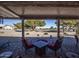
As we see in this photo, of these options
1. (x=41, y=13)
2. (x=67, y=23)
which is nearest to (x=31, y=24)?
(x=41, y=13)

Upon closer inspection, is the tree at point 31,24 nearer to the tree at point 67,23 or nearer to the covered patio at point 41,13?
the covered patio at point 41,13

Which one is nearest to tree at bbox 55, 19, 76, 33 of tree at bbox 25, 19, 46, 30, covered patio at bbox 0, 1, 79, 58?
covered patio at bbox 0, 1, 79, 58

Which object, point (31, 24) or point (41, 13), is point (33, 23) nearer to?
point (31, 24)

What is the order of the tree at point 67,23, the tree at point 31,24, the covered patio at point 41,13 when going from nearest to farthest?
the covered patio at point 41,13 → the tree at point 31,24 → the tree at point 67,23

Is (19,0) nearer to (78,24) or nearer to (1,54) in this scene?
(1,54)

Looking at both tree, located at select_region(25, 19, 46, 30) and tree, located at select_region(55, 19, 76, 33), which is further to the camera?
tree, located at select_region(55, 19, 76, 33)

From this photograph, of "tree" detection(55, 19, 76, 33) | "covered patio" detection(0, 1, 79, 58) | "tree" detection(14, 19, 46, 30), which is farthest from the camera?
"tree" detection(55, 19, 76, 33)

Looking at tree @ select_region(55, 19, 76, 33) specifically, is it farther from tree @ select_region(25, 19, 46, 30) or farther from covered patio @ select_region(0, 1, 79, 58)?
tree @ select_region(25, 19, 46, 30)

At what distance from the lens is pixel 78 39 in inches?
126

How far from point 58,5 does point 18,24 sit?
104cm

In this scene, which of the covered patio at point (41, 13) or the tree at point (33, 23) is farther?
the tree at point (33, 23)

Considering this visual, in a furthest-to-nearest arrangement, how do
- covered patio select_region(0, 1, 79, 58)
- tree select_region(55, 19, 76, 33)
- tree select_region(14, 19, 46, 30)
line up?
tree select_region(55, 19, 76, 33), tree select_region(14, 19, 46, 30), covered patio select_region(0, 1, 79, 58)

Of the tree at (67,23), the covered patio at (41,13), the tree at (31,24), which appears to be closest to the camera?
the covered patio at (41,13)

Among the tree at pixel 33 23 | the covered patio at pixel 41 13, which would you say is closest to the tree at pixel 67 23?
the covered patio at pixel 41 13
